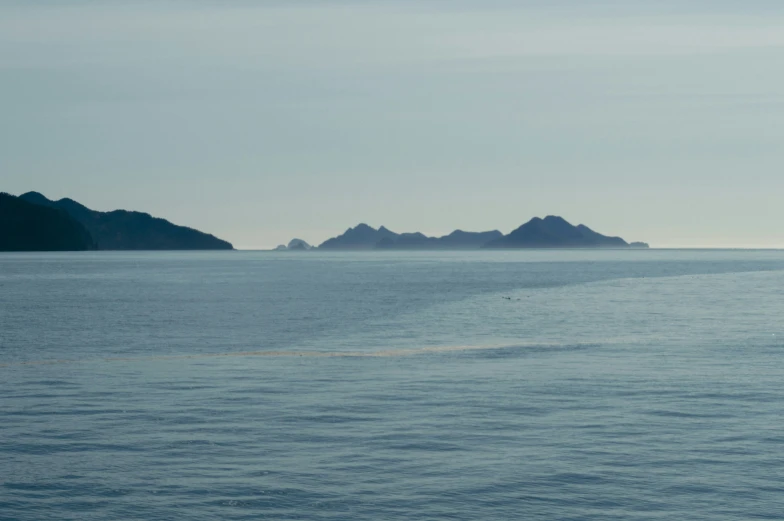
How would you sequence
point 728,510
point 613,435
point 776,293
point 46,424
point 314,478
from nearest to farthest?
point 728,510
point 314,478
point 613,435
point 46,424
point 776,293

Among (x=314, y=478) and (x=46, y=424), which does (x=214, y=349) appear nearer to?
A: (x=46, y=424)

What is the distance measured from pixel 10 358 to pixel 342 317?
34899 mm

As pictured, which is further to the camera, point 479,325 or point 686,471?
point 479,325

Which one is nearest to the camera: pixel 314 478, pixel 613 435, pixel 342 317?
pixel 314 478

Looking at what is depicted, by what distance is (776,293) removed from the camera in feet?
405

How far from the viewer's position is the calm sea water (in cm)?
2295

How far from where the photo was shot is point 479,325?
74.2 m

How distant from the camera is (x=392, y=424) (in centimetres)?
3152

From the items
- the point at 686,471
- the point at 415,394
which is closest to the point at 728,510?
the point at 686,471

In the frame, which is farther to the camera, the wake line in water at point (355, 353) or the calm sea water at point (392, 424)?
the wake line in water at point (355, 353)

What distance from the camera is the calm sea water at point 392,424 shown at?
75.3 feet

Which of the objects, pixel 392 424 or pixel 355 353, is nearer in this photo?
pixel 392 424

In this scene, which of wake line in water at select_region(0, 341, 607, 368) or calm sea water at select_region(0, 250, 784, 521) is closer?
calm sea water at select_region(0, 250, 784, 521)

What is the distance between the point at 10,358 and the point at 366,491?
34520 mm
